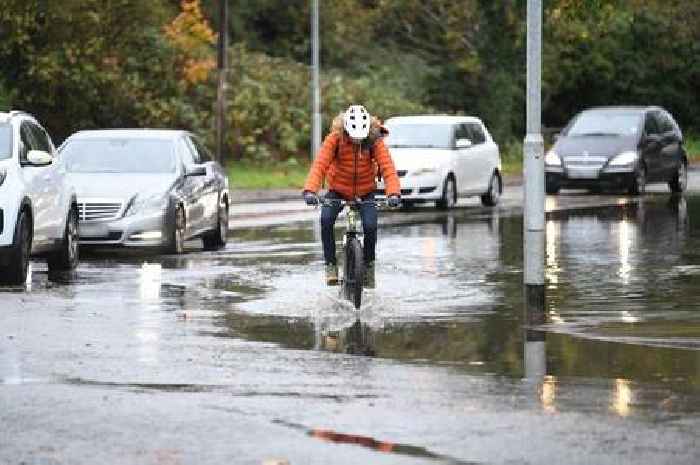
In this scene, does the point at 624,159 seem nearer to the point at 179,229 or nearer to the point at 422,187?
the point at 422,187

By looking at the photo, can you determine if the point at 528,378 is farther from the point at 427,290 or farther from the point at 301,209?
the point at 301,209

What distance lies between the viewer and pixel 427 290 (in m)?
18.5

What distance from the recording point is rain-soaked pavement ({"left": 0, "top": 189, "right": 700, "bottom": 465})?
→ 977 cm

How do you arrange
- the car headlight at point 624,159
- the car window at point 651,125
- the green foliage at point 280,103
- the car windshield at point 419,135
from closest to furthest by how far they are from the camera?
the car windshield at point 419,135
the car headlight at point 624,159
the car window at point 651,125
the green foliage at point 280,103

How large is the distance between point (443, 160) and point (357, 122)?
695 inches

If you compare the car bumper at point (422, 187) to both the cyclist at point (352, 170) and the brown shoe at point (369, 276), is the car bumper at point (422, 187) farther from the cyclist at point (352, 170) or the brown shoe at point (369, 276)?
the cyclist at point (352, 170)

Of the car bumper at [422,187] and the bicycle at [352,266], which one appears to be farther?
the car bumper at [422,187]

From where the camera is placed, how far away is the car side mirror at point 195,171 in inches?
968

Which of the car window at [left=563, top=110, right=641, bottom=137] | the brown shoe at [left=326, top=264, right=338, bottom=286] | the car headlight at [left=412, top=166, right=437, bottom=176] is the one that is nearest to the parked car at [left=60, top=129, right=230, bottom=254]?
the brown shoe at [left=326, top=264, right=338, bottom=286]

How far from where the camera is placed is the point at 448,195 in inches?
1356

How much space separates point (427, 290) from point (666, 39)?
4837 centimetres

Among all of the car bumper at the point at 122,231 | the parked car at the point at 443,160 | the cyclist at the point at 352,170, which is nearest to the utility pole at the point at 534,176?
the cyclist at the point at 352,170

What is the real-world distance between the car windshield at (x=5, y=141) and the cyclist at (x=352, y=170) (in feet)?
12.1

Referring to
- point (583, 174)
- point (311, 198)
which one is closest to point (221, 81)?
point (583, 174)
